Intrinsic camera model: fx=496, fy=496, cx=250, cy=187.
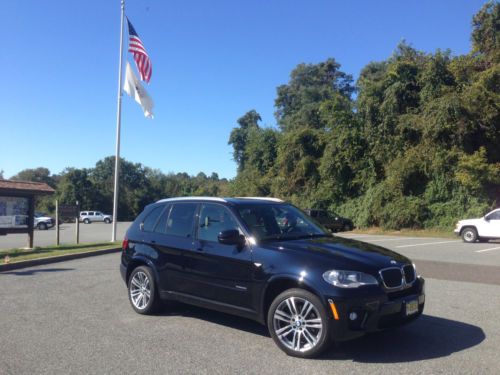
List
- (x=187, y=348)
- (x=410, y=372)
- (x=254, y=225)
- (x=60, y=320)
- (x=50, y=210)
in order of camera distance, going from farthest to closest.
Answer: (x=50, y=210), (x=60, y=320), (x=254, y=225), (x=187, y=348), (x=410, y=372)

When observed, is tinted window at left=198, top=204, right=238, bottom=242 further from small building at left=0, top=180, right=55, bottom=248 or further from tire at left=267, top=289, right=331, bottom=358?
small building at left=0, top=180, right=55, bottom=248

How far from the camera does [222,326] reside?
6.48 meters

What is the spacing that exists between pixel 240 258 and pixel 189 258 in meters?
0.93

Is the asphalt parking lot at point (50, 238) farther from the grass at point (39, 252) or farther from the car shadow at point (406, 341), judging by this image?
the car shadow at point (406, 341)

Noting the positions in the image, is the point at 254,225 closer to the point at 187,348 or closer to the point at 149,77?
the point at 187,348

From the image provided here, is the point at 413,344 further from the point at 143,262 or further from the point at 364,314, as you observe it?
the point at 143,262

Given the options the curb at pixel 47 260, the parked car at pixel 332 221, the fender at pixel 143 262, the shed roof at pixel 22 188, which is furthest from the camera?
the parked car at pixel 332 221

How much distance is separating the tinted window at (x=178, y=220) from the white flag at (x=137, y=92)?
15.0 metres

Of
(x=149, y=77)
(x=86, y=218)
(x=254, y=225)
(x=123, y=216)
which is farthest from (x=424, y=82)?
(x=123, y=216)

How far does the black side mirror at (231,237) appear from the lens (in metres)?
5.77

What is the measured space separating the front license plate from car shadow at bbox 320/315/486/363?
41 centimetres

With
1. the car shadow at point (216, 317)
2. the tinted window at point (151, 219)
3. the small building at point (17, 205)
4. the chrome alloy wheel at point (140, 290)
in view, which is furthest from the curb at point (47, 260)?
the car shadow at point (216, 317)

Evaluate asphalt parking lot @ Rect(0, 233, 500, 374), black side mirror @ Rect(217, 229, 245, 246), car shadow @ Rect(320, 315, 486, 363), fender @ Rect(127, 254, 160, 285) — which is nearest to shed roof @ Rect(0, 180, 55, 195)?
asphalt parking lot @ Rect(0, 233, 500, 374)

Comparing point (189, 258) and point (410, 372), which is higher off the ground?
point (189, 258)
